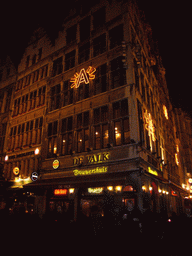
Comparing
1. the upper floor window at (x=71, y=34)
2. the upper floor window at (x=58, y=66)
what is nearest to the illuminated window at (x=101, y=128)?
the upper floor window at (x=58, y=66)

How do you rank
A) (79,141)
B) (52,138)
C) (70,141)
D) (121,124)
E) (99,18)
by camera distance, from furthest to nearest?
(99,18) < (52,138) < (70,141) < (79,141) < (121,124)

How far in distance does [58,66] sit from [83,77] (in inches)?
199

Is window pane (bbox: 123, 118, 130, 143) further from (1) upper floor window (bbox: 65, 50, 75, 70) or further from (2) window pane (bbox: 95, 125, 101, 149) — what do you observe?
(1) upper floor window (bbox: 65, 50, 75, 70)

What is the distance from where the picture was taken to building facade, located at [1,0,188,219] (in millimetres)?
12430

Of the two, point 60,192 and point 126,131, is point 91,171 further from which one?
point 126,131

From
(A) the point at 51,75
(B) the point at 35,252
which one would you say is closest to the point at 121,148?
(B) the point at 35,252

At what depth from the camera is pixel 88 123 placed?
50.4ft

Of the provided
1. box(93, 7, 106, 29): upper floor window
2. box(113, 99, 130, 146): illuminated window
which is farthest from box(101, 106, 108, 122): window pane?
box(93, 7, 106, 29): upper floor window

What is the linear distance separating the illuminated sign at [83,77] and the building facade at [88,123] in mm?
95

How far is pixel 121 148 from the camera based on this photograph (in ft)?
41.4

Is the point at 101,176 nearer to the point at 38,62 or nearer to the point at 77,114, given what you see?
the point at 77,114

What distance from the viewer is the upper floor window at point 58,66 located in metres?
19.9

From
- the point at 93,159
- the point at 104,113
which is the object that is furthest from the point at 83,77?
the point at 93,159

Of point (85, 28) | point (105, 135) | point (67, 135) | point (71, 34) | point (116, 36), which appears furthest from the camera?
point (71, 34)
